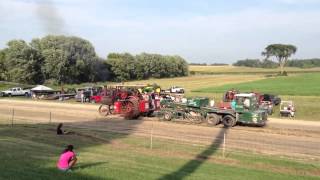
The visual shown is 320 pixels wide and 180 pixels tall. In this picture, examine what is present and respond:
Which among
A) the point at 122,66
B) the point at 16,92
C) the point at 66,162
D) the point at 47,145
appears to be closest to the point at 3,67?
the point at 122,66

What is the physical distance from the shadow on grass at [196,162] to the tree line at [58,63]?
245 ft

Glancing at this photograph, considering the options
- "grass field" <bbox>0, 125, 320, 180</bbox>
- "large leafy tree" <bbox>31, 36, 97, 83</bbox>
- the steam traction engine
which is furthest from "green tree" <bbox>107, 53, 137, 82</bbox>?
"grass field" <bbox>0, 125, 320, 180</bbox>

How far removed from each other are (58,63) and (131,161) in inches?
3342

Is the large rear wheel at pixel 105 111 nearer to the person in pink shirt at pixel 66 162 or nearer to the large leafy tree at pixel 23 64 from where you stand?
the person in pink shirt at pixel 66 162

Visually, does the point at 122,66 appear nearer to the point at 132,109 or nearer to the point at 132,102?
the point at 132,102

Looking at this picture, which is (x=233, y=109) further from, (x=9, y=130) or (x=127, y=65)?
(x=127, y=65)

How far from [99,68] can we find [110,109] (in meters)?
71.3

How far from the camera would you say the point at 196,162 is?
22.0m

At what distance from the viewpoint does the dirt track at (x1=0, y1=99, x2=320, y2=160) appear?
1111 inches

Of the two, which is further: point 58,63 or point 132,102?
point 58,63

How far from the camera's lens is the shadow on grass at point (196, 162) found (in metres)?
17.0

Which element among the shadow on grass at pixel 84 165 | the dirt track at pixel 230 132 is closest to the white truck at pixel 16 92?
the dirt track at pixel 230 132

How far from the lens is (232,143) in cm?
2923

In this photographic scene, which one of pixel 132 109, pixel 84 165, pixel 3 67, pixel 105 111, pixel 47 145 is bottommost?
pixel 47 145
